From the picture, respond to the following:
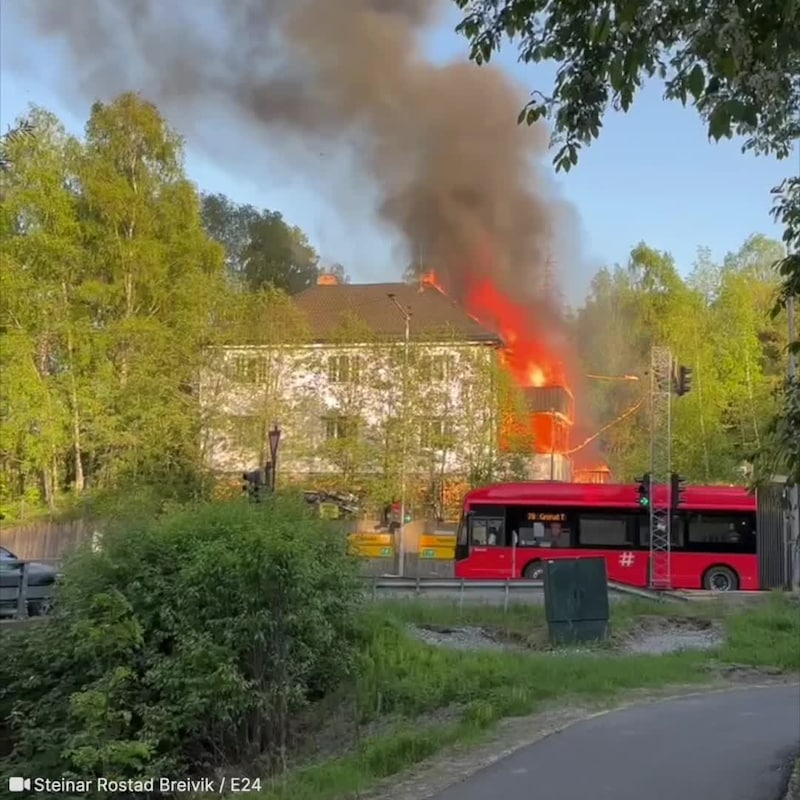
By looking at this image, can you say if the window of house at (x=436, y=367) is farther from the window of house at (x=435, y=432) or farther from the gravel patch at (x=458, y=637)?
the gravel patch at (x=458, y=637)

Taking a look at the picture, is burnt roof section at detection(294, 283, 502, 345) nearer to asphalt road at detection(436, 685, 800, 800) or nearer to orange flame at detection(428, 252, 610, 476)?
orange flame at detection(428, 252, 610, 476)

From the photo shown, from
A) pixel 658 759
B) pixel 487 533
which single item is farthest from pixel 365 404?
pixel 658 759

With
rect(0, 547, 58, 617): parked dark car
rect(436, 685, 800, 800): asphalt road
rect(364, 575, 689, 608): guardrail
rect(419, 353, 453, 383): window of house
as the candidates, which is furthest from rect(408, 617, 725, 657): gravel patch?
rect(419, 353, 453, 383): window of house

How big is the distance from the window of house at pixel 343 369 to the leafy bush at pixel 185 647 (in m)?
25.6

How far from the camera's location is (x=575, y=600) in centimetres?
1630

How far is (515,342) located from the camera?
3909cm

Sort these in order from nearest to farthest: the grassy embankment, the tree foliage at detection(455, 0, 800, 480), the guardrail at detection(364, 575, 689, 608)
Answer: the tree foliage at detection(455, 0, 800, 480) → the grassy embankment → the guardrail at detection(364, 575, 689, 608)

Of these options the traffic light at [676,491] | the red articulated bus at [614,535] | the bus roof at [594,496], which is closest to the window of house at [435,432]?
the bus roof at [594,496]

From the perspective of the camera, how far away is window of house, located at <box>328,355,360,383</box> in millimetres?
39297

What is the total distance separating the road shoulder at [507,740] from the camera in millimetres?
7617

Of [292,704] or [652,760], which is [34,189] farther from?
[652,760]

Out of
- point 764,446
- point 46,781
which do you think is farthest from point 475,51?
point 46,781

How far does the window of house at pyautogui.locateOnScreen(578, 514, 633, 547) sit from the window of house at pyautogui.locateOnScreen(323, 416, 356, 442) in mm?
12057

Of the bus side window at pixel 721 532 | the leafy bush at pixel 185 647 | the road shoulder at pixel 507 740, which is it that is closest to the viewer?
the road shoulder at pixel 507 740
